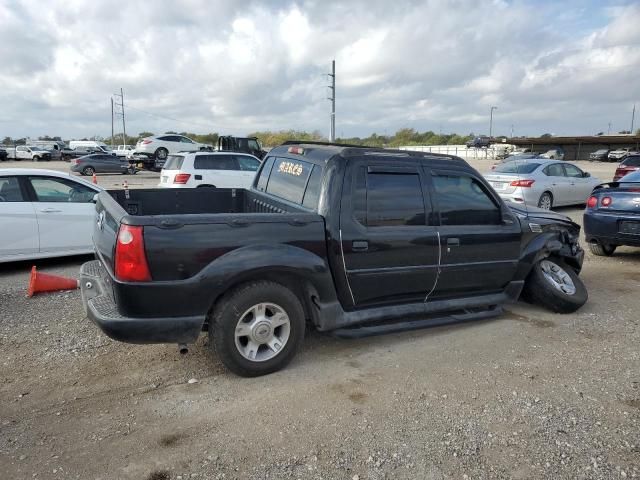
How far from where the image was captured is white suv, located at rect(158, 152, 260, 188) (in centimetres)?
1285

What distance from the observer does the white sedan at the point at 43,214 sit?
680 centimetres

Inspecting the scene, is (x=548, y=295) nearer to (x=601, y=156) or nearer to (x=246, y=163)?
(x=246, y=163)

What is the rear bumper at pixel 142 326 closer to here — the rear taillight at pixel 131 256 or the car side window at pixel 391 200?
the rear taillight at pixel 131 256

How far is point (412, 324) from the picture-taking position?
14.6 feet

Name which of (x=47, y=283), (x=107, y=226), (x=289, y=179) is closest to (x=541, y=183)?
(x=289, y=179)

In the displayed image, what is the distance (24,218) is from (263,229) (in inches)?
188

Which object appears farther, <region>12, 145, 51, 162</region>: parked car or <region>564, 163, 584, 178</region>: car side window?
<region>12, 145, 51, 162</region>: parked car

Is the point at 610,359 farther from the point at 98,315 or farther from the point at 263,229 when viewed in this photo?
the point at 98,315

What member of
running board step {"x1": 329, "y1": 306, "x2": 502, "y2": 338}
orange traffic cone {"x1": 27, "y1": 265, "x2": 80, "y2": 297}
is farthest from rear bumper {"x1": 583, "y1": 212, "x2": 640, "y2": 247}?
orange traffic cone {"x1": 27, "y1": 265, "x2": 80, "y2": 297}

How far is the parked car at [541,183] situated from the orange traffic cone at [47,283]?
9.79 meters

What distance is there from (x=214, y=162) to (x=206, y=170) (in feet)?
1.14

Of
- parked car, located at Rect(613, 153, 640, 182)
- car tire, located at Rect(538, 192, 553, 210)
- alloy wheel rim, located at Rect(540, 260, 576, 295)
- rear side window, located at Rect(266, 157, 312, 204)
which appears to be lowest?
alloy wheel rim, located at Rect(540, 260, 576, 295)

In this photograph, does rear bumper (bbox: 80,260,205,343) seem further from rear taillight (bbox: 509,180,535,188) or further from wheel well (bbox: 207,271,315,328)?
Answer: rear taillight (bbox: 509,180,535,188)

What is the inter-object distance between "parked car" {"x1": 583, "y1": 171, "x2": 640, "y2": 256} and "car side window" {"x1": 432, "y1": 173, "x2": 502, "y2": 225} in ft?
12.8
